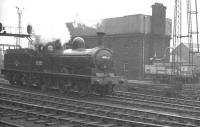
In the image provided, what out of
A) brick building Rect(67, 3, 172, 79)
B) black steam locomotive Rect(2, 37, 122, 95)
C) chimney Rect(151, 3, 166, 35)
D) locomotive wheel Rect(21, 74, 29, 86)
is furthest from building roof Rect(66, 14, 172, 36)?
black steam locomotive Rect(2, 37, 122, 95)

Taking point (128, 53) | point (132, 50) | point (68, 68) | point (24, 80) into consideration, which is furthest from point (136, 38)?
point (68, 68)

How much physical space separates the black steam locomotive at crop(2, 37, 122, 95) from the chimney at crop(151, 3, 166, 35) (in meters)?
15.8

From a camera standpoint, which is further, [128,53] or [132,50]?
[128,53]

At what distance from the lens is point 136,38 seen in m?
31.8

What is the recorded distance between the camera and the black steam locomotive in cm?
1664

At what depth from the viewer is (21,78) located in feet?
68.5

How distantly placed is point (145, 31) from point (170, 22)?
546cm

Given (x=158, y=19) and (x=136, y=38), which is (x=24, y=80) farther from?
(x=158, y=19)

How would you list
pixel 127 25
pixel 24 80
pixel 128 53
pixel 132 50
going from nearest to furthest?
1. pixel 24 80
2. pixel 132 50
3. pixel 128 53
4. pixel 127 25

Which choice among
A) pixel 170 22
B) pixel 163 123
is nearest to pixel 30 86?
pixel 163 123

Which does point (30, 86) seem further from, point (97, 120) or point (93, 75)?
point (97, 120)

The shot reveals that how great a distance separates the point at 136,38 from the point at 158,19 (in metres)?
3.36

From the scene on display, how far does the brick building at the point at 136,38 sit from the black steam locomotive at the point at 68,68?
11.5 meters

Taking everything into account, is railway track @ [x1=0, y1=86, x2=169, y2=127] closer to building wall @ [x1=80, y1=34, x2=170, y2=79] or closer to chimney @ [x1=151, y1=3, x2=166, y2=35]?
building wall @ [x1=80, y1=34, x2=170, y2=79]
